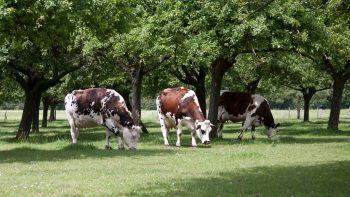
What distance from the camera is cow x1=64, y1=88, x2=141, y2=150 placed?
79.6 feet

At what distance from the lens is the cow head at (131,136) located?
24.0 m

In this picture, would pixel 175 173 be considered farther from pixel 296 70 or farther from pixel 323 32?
pixel 296 70

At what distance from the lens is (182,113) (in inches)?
1032

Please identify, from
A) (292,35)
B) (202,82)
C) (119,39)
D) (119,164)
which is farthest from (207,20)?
(202,82)

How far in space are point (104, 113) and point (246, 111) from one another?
986 centimetres

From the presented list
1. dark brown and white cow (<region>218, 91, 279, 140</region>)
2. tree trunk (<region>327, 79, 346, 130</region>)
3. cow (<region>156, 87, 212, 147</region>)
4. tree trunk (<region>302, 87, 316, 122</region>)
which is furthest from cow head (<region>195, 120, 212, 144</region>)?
Result: tree trunk (<region>302, 87, 316, 122</region>)

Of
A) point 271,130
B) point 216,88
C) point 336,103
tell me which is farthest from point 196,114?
point 336,103

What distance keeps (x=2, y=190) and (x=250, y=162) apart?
27.2ft

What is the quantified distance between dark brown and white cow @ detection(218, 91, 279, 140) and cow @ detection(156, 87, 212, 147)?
4982 mm

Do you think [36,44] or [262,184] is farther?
[36,44]

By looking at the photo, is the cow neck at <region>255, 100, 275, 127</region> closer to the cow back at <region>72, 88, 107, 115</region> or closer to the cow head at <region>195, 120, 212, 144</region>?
the cow head at <region>195, 120, 212, 144</region>

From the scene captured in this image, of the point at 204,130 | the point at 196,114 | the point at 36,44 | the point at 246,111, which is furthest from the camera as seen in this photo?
the point at 246,111

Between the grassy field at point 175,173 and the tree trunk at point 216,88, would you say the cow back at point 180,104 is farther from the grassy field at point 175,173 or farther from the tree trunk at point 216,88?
the grassy field at point 175,173

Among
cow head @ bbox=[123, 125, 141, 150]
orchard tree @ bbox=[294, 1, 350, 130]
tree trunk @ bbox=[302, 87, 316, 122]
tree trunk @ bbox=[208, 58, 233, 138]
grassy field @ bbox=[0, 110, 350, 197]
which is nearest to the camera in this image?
grassy field @ bbox=[0, 110, 350, 197]
